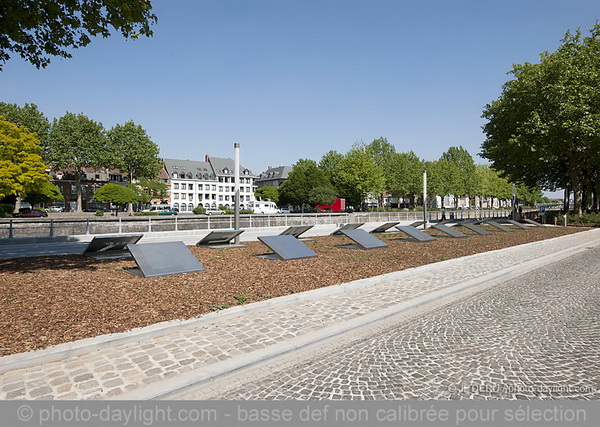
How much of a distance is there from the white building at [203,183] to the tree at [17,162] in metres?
52.8

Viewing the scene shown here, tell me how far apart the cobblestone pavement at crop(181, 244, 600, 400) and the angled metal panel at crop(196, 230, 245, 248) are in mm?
8959

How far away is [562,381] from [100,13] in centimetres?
1053

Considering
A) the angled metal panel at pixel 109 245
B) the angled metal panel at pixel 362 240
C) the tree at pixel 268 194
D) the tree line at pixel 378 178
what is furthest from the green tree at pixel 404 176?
the angled metal panel at pixel 109 245

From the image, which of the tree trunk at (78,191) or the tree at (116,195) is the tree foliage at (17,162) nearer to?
the tree at (116,195)

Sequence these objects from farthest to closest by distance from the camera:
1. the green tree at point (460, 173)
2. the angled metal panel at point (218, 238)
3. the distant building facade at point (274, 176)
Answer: the distant building facade at point (274, 176) → the green tree at point (460, 173) → the angled metal panel at point (218, 238)

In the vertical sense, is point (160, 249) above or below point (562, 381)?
above

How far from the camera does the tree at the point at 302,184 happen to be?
224ft

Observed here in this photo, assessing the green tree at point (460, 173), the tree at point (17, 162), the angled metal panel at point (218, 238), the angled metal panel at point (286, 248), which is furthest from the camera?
the green tree at point (460, 173)

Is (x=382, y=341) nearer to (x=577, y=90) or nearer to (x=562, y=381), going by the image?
(x=562, y=381)

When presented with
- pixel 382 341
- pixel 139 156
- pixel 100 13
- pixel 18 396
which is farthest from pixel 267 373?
pixel 139 156

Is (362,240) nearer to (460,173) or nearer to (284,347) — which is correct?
(284,347)

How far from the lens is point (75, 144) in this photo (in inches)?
2534

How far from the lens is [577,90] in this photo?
27.5 m

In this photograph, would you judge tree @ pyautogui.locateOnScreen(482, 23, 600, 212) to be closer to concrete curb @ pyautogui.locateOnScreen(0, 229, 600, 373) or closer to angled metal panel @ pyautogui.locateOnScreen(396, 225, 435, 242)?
angled metal panel @ pyautogui.locateOnScreen(396, 225, 435, 242)
